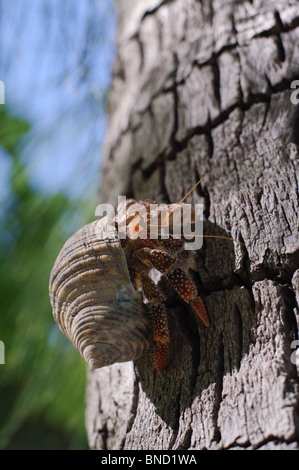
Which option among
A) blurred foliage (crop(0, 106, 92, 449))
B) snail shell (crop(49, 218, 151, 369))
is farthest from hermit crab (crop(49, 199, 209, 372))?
blurred foliage (crop(0, 106, 92, 449))

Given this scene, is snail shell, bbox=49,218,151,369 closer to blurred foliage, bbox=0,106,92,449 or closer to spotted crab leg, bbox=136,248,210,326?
spotted crab leg, bbox=136,248,210,326

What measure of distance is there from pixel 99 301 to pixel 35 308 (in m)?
0.87

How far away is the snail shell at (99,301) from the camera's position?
3.08 feet

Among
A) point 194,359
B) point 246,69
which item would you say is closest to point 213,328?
point 194,359

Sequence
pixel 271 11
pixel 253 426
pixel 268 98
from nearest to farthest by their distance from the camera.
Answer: pixel 253 426 → pixel 268 98 → pixel 271 11

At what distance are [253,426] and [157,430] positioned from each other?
0.26 m

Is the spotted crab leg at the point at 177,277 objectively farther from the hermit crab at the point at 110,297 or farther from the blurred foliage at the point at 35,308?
the blurred foliage at the point at 35,308

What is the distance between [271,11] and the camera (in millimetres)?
1334

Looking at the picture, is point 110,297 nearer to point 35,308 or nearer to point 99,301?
point 99,301

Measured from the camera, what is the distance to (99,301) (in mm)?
944

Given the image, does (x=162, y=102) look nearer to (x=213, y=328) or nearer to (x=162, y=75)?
(x=162, y=75)

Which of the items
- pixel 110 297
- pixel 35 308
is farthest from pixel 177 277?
pixel 35 308

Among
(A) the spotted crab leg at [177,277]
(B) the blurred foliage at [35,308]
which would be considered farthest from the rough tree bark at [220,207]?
(B) the blurred foliage at [35,308]

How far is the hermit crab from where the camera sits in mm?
942
